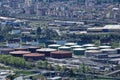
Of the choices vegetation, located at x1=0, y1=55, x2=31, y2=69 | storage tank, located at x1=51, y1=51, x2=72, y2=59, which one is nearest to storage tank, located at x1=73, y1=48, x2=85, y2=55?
storage tank, located at x1=51, y1=51, x2=72, y2=59

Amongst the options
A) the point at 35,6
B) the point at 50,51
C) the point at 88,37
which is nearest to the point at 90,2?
the point at 35,6

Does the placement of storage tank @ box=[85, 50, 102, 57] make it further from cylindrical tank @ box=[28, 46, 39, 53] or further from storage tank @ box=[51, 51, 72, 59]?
cylindrical tank @ box=[28, 46, 39, 53]

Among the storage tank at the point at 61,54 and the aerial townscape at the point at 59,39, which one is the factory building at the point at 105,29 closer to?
the aerial townscape at the point at 59,39

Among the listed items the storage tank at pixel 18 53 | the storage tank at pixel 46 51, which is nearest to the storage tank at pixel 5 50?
the storage tank at pixel 18 53

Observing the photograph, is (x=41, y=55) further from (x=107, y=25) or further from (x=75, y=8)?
(x=75, y=8)

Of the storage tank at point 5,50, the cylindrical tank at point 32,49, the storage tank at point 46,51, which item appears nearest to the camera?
the storage tank at point 46,51

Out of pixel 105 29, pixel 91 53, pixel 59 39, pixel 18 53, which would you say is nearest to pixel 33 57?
pixel 18 53

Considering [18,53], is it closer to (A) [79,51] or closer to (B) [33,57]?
(B) [33,57]

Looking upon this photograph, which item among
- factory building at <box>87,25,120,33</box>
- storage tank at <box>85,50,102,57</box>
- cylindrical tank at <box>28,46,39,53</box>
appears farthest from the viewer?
factory building at <box>87,25,120,33</box>
